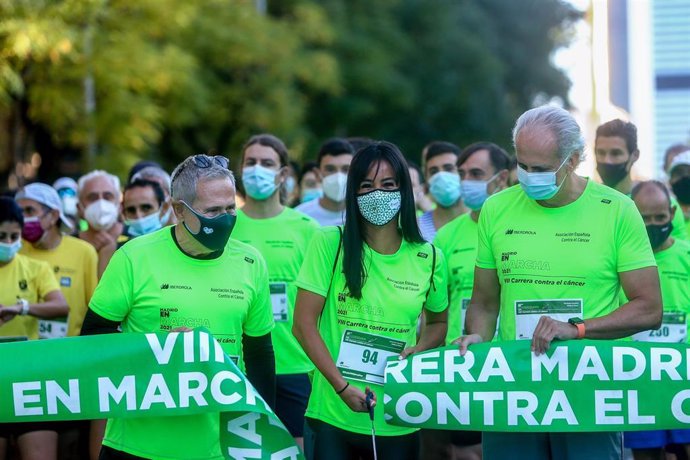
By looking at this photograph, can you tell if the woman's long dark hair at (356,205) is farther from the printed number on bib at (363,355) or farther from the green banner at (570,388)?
the green banner at (570,388)

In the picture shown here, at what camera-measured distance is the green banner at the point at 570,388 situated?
549cm

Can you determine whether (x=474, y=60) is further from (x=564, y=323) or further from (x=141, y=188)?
(x=564, y=323)

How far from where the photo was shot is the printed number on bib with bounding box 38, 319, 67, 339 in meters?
8.12

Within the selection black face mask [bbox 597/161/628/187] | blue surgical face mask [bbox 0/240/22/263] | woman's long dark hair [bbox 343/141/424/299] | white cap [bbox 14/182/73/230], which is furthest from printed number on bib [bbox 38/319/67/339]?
black face mask [bbox 597/161/628/187]

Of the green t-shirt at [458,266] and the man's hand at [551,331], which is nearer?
the man's hand at [551,331]

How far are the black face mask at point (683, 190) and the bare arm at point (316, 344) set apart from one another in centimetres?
402

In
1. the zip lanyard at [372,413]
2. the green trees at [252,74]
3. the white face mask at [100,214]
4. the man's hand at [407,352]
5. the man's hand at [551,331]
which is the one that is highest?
the green trees at [252,74]

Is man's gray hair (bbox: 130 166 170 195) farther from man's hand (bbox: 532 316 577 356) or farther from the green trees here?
the green trees

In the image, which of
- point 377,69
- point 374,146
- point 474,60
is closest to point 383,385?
point 374,146

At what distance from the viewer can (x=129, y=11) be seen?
21.3 meters

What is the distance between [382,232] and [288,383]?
2.27m

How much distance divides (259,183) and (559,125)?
303 centimetres

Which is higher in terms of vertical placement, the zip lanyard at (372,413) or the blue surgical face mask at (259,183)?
the blue surgical face mask at (259,183)

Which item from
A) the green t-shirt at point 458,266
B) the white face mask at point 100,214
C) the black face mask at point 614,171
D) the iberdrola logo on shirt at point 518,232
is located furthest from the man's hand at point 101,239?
the iberdrola logo on shirt at point 518,232
